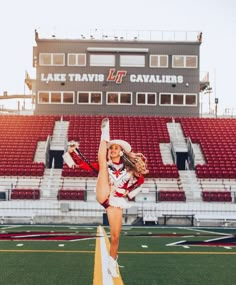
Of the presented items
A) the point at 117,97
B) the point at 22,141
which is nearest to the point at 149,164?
the point at 117,97

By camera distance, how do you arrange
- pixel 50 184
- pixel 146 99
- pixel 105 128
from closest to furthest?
pixel 105 128 < pixel 50 184 < pixel 146 99

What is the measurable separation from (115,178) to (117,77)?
87.9ft

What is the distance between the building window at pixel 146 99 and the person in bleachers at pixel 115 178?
86.9 feet

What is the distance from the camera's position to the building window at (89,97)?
32500mm

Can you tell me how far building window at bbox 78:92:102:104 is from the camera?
32500 mm

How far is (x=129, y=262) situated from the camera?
7.94m

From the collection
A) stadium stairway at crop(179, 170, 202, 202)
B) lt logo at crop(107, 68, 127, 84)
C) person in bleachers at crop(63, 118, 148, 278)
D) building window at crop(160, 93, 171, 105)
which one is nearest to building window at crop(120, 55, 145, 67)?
lt logo at crop(107, 68, 127, 84)

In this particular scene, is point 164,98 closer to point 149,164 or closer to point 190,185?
point 149,164

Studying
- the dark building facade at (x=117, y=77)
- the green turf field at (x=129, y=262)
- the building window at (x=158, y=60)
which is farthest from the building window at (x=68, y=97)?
the green turf field at (x=129, y=262)

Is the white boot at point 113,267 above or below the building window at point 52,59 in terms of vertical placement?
below

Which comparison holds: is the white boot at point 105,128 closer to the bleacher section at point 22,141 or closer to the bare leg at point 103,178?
the bare leg at point 103,178

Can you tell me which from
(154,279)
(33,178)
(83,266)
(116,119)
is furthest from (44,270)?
(116,119)

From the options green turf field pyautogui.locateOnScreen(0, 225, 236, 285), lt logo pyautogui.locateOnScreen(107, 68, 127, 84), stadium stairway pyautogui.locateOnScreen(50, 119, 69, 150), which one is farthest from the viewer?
lt logo pyautogui.locateOnScreen(107, 68, 127, 84)

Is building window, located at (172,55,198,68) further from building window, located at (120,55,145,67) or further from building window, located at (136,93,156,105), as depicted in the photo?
building window, located at (136,93,156,105)
